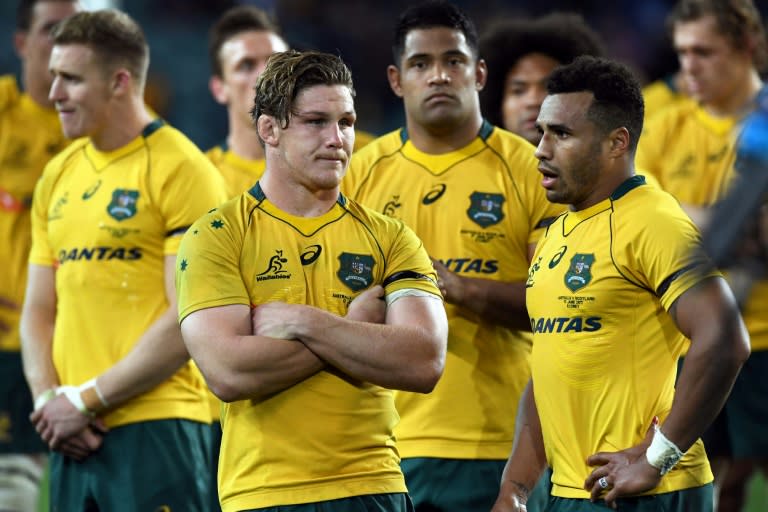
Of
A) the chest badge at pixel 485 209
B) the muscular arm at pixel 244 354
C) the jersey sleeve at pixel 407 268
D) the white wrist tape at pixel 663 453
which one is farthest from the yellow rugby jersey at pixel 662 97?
the muscular arm at pixel 244 354

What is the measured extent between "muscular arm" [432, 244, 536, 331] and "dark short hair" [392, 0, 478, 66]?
1060 millimetres

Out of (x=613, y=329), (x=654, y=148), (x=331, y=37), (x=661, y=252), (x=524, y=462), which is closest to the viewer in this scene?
(x=661, y=252)

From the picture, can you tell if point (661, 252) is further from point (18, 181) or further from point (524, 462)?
point (18, 181)

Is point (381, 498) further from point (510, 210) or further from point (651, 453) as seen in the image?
point (510, 210)

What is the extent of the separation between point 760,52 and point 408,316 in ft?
13.2

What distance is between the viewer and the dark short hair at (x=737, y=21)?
7168 mm

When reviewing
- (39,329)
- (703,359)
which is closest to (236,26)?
(39,329)

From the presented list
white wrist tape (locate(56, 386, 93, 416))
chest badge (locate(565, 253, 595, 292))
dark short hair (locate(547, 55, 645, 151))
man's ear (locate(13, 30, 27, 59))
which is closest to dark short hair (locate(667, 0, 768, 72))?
dark short hair (locate(547, 55, 645, 151))

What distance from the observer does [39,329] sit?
5574 millimetres

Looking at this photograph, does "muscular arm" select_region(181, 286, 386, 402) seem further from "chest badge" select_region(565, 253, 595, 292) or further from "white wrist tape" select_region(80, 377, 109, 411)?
"white wrist tape" select_region(80, 377, 109, 411)

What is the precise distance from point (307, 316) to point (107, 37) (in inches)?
91.9

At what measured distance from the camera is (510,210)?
5273 millimetres

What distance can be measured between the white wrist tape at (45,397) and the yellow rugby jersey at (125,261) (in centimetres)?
9

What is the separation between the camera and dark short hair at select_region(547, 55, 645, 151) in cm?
443
